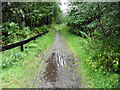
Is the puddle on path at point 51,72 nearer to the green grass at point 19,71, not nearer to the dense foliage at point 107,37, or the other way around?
the green grass at point 19,71

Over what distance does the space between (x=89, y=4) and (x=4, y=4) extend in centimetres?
1003

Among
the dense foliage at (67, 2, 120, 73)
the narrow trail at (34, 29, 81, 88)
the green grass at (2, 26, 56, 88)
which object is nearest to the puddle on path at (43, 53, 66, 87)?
the narrow trail at (34, 29, 81, 88)

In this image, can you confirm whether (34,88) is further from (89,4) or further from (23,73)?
(89,4)

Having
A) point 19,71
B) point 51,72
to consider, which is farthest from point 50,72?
point 19,71

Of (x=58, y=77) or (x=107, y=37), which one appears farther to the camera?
(x=107, y=37)

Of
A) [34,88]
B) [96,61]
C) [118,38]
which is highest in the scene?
[118,38]

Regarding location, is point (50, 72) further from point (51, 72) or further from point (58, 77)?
point (58, 77)

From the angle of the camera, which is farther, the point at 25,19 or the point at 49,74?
the point at 25,19

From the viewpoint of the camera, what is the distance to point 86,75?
525cm

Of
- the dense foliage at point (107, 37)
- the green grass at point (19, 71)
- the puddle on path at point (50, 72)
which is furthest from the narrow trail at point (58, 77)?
the dense foliage at point (107, 37)

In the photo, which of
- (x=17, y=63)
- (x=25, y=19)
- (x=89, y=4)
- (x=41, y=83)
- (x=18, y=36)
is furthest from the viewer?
(x=25, y=19)

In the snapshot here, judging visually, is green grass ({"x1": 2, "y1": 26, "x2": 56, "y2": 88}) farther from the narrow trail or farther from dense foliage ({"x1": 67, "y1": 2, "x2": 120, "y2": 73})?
dense foliage ({"x1": 67, "y1": 2, "x2": 120, "y2": 73})

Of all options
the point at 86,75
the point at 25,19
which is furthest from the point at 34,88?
the point at 25,19

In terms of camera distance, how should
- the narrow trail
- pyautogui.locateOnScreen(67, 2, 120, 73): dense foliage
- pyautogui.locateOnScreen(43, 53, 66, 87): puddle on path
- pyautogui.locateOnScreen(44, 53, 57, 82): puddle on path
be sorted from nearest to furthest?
the narrow trail < pyautogui.locateOnScreen(43, 53, 66, 87): puddle on path < pyautogui.locateOnScreen(44, 53, 57, 82): puddle on path < pyautogui.locateOnScreen(67, 2, 120, 73): dense foliage
